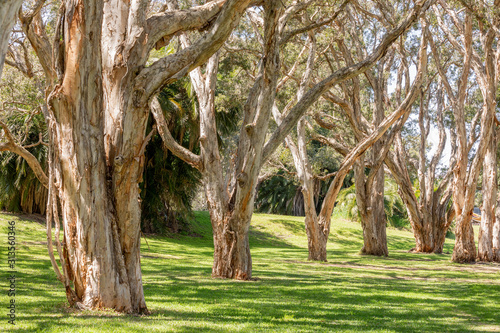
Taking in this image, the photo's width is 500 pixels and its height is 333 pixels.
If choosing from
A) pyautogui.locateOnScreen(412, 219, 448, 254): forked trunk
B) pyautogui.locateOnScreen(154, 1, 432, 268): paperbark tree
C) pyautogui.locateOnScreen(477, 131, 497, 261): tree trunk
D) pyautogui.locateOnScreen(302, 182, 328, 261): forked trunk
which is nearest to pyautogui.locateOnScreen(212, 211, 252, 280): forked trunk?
pyautogui.locateOnScreen(154, 1, 432, 268): paperbark tree

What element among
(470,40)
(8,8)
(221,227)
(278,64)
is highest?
(470,40)

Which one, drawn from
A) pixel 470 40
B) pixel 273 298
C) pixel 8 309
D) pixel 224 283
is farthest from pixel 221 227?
pixel 470 40

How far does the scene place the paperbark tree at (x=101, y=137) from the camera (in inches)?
234

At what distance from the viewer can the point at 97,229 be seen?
5.94 m

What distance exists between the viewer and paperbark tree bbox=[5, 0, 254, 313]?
5.93m

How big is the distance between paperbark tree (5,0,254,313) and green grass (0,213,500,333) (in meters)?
0.53

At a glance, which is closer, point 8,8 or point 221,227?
point 8,8

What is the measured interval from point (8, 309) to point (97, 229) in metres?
1.39

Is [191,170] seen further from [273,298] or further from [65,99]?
[65,99]

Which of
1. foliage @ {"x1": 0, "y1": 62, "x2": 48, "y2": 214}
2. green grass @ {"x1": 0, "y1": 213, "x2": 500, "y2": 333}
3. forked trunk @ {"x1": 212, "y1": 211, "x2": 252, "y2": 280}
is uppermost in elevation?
foliage @ {"x1": 0, "y1": 62, "x2": 48, "y2": 214}

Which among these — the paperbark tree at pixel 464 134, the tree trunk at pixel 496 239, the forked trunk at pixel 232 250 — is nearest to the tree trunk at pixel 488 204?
the paperbark tree at pixel 464 134

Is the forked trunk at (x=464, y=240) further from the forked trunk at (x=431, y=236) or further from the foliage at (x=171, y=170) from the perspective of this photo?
the foliage at (x=171, y=170)

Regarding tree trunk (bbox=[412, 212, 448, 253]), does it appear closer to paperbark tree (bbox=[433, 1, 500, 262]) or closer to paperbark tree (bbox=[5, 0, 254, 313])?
paperbark tree (bbox=[433, 1, 500, 262])

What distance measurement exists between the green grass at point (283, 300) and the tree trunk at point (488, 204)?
2.14m
